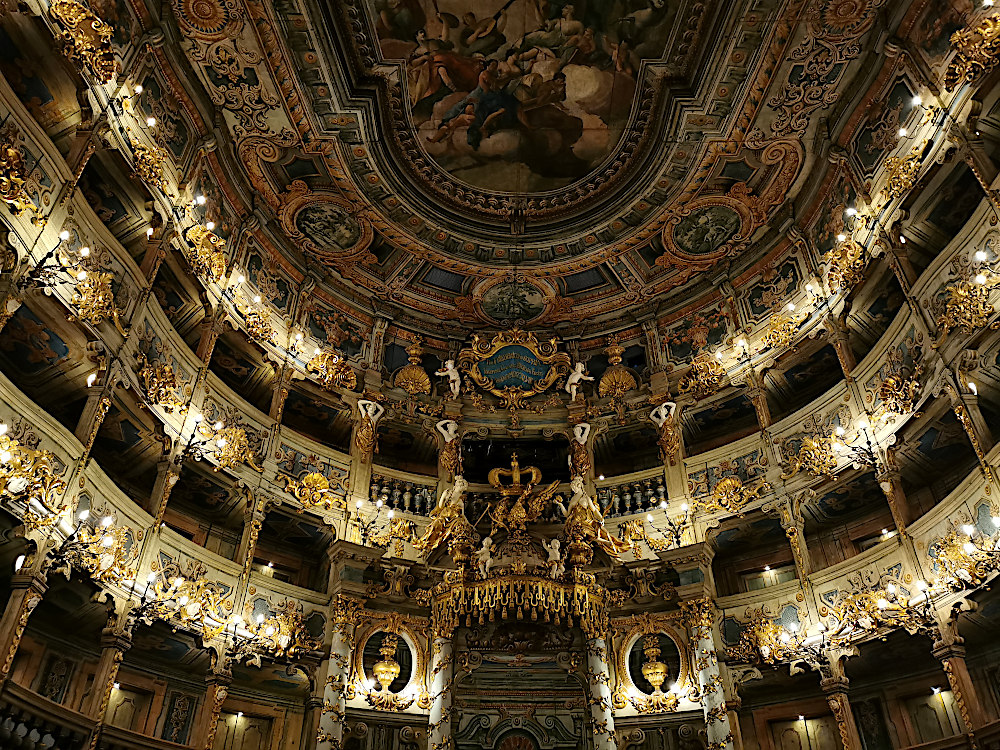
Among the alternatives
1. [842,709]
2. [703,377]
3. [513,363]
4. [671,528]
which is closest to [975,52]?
[703,377]

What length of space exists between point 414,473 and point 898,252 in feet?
45.8

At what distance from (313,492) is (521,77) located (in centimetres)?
1320

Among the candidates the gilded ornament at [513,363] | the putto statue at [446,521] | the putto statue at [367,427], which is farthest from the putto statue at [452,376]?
the putto statue at [446,521]

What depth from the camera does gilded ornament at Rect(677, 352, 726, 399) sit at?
67.6 feet

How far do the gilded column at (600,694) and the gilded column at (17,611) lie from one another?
11.2 m

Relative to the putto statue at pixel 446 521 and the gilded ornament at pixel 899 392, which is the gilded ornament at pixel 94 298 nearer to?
the putto statue at pixel 446 521

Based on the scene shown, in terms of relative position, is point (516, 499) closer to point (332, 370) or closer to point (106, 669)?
point (332, 370)

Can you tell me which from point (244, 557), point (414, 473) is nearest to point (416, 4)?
point (414, 473)

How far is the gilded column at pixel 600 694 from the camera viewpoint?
15.4 meters

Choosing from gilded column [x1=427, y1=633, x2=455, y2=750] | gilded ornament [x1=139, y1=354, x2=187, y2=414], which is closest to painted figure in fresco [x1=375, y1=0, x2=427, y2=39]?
gilded ornament [x1=139, y1=354, x2=187, y2=414]

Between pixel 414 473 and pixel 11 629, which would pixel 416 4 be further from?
pixel 11 629

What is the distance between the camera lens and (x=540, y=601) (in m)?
16.0

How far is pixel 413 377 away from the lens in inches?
892

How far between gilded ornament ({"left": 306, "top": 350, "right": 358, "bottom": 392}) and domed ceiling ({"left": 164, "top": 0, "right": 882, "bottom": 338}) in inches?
95.8
